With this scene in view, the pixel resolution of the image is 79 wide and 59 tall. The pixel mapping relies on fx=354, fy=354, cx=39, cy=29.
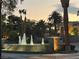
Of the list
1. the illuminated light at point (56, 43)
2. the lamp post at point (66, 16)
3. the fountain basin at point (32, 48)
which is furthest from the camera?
the lamp post at point (66, 16)

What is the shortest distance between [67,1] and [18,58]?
15.1 metres

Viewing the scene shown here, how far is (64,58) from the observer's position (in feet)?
96.0

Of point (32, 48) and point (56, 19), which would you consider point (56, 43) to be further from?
point (56, 19)

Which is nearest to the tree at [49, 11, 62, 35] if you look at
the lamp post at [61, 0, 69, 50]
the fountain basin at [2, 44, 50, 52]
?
the lamp post at [61, 0, 69, 50]

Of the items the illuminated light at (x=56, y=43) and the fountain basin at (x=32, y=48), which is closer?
the fountain basin at (x=32, y=48)

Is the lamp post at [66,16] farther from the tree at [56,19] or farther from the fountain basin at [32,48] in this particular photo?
the tree at [56,19]

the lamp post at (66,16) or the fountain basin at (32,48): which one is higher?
the lamp post at (66,16)

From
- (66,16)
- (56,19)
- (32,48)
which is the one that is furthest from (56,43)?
(56,19)

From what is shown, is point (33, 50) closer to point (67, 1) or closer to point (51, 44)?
point (51, 44)

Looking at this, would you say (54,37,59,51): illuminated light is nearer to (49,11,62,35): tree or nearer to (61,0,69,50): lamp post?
(61,0,69,50): lamp post

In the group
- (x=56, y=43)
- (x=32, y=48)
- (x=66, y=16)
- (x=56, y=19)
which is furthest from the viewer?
(x=56, y=19)

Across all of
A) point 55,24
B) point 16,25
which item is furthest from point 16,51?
point 55,24

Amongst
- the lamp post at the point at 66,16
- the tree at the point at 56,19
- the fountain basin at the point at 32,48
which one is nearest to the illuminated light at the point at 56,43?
the fountain basin at the point at 32,48

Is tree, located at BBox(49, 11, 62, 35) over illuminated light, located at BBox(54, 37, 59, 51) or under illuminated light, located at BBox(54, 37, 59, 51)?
over
